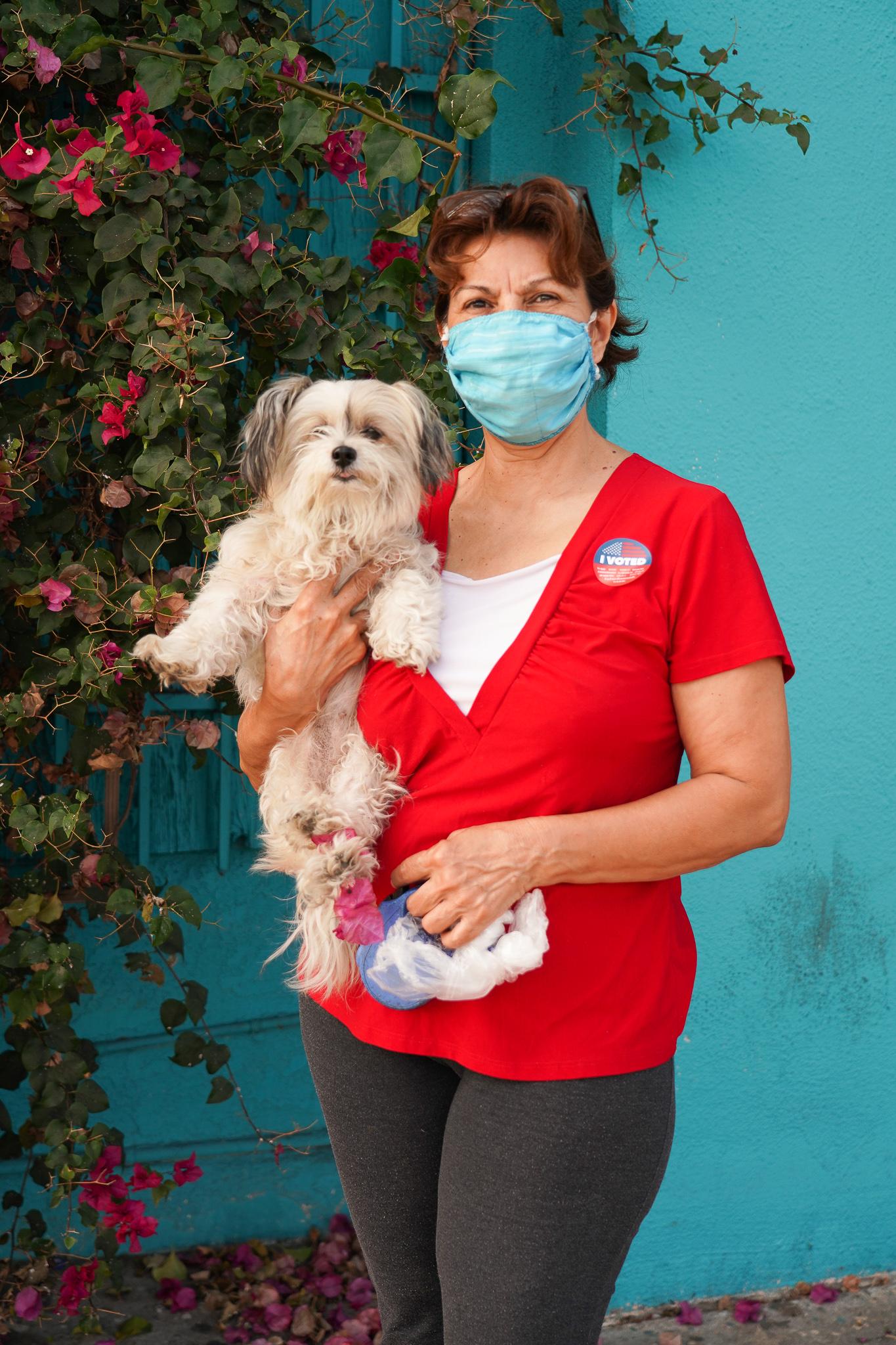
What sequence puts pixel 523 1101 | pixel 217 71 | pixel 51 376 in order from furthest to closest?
pixel 51 376 → pixel 217 71 → pixel 523 1101

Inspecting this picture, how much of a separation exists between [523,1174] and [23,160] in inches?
90.5

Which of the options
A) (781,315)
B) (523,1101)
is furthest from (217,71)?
(523,1101)

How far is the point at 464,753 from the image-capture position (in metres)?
1.86

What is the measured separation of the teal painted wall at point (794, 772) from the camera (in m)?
3.23

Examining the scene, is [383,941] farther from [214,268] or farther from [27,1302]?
[27,1302]

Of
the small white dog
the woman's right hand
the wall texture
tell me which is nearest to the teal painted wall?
the wall texture

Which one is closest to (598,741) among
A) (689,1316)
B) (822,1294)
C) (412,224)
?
(412,224)

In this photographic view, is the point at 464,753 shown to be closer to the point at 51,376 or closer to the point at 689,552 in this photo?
the point at 689,552

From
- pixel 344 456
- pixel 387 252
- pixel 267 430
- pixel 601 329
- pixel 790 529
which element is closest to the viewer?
pixel 601 329

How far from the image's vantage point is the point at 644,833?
1.77m

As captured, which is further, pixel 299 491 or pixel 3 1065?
pixel 3 1065

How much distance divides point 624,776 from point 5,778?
5.61ft

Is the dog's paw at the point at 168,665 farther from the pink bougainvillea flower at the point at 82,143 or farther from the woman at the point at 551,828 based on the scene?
the pink bougainvillea flower at the point at 82,143

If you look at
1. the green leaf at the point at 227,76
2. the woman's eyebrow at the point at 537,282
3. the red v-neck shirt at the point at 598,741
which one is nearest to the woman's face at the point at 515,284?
the woman's eyebrow at the point at 537,282
